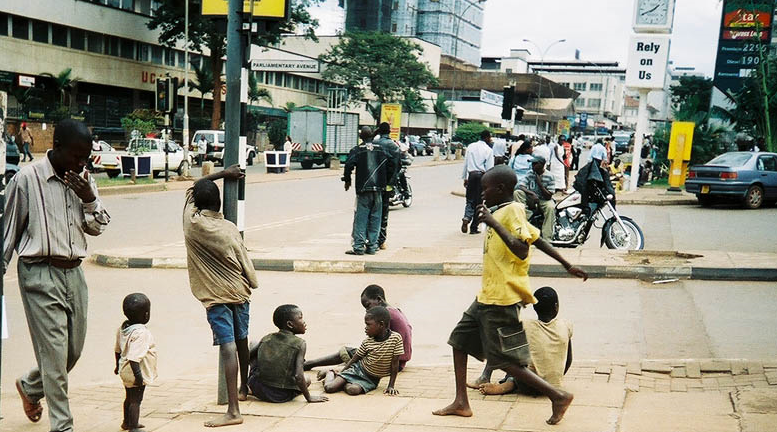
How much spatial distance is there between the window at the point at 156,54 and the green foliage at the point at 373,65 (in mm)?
19992

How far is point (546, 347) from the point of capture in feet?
17.4

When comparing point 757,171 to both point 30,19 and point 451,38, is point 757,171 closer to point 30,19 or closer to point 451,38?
point 30,19

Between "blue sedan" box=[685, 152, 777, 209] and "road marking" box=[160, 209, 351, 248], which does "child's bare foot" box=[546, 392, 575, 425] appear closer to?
"road marking" box=[160, 209, 351, 248]

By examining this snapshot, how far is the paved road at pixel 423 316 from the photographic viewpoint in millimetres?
6809

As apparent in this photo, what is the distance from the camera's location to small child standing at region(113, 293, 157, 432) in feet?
15.6

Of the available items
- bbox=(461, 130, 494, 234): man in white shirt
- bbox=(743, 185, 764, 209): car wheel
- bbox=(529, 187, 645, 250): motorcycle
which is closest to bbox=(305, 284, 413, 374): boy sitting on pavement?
bbox=(529, 187, 645, 250): motorcycle

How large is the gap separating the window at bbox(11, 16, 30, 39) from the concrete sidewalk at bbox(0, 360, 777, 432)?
4091 cm

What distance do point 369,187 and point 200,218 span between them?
653 centimetres

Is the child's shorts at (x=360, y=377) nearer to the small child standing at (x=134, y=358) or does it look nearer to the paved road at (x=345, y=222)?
the small child standing at (x=134, y=358)

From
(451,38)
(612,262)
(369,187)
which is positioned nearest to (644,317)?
(612,262)

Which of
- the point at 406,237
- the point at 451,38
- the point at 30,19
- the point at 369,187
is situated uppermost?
the point at 451,38

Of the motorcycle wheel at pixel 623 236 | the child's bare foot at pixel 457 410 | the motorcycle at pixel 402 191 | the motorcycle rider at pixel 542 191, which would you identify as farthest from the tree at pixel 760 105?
the child's bare foot at pixel 457 410

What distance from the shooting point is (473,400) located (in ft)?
17.7

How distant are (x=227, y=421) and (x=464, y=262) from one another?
6.13 m
